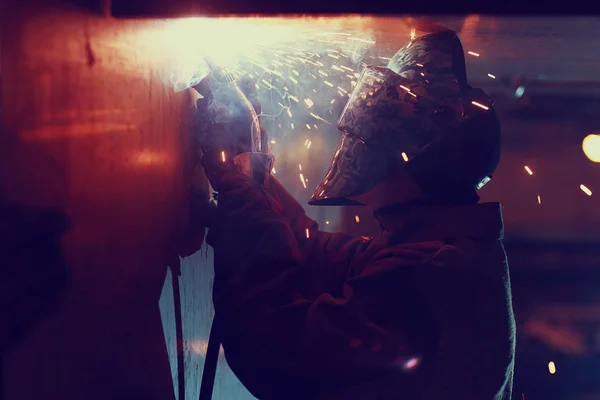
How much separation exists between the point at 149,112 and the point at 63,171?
36cm

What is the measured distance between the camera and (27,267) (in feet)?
1.77

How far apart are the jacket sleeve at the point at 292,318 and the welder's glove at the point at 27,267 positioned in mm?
464

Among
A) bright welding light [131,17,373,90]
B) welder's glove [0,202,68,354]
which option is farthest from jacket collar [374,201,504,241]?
welder's glove [0,202,68,354]

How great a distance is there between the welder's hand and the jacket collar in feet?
1.47

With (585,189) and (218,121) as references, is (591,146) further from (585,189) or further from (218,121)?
(218,121)

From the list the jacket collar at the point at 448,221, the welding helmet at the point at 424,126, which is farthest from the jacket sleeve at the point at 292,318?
the welding helmet at the point at 424,126

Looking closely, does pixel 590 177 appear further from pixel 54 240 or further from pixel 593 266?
pixel 54 240

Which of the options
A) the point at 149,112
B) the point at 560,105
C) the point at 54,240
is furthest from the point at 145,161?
the point at 560,105

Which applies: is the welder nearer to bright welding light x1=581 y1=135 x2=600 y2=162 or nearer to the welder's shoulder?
the welder's shoulder

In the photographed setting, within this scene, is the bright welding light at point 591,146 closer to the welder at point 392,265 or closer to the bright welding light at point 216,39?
the welder at point 392,265

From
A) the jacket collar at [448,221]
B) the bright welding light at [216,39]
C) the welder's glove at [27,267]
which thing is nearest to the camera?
the welder's glove at [27,267]

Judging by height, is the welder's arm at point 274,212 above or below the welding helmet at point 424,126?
below

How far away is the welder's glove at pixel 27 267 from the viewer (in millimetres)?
511

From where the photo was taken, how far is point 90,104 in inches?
26.3
